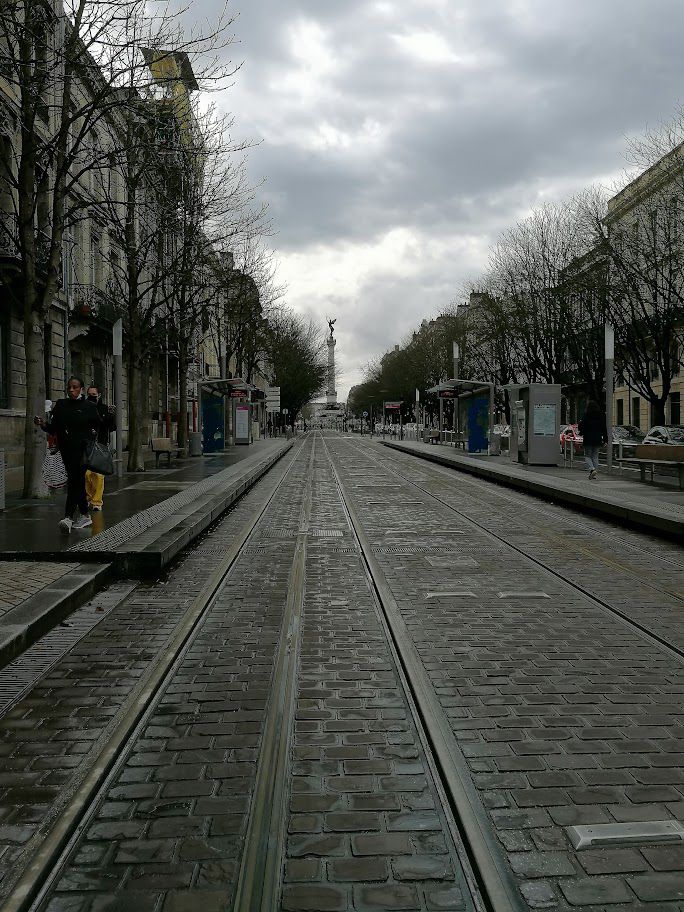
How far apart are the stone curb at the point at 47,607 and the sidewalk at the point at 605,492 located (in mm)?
7173

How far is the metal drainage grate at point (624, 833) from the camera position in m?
3.11

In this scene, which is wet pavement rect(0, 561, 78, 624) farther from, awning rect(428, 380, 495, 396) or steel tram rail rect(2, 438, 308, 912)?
awning rect(428, 380, 495, 396)

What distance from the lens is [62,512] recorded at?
12.8 meters

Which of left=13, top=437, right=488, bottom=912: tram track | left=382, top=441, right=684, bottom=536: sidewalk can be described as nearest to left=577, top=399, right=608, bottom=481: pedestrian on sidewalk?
left=382, top=441, right=684, bottom=536: sidewalk

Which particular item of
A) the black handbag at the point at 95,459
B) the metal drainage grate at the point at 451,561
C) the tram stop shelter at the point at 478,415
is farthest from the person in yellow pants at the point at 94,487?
the tram stop shelter at the point at 478,415

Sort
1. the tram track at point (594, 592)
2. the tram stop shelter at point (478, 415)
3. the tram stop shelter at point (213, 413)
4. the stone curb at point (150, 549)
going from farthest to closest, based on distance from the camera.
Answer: the tram stop shelter at point (213, 413) < the tram stop shelter at point (478, 415) < the stone curb at point (150, 549) < the tram track at point (594, 592)

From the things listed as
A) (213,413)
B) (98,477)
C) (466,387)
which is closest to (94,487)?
(98,477)

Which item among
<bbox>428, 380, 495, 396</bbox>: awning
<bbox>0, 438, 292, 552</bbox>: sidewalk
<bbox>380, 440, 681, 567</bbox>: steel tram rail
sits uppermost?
<bbox>428, 380, 495, 396</bbox>: awning

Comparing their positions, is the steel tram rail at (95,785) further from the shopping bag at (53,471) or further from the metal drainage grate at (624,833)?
the shopping bag at (53,471)

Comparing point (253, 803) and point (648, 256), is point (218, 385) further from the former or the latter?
point (253, 803)

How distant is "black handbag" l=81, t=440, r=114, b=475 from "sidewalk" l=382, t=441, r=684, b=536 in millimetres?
7141

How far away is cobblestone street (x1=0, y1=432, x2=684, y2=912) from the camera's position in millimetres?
2908

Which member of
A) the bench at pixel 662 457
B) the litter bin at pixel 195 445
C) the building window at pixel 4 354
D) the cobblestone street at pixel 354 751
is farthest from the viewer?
the litter bin at pixel 195 445

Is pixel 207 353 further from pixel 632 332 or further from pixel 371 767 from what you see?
pixel 371 767
